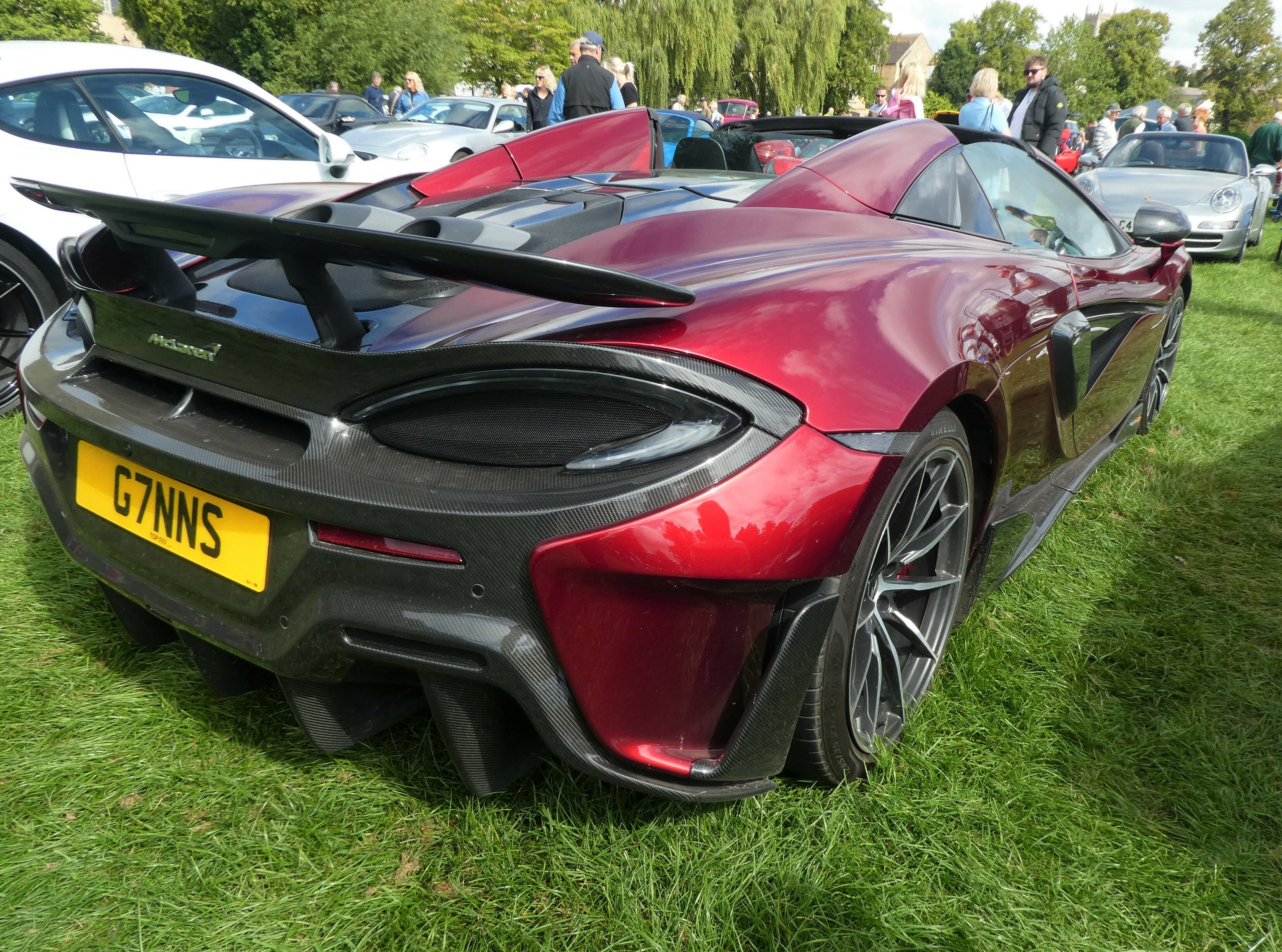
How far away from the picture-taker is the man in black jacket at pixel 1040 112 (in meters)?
7.16

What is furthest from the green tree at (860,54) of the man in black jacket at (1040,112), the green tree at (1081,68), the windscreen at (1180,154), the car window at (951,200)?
the car window at (951,200)

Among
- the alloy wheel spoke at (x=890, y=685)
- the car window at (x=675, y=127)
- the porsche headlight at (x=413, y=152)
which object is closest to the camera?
the alloy wheel spoke at (x=890, y=685)

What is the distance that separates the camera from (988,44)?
84.4 metres

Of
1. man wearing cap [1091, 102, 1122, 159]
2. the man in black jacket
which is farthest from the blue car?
man wearing cap [1091, 102, 1122, 159]

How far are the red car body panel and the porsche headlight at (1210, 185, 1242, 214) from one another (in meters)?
9.74

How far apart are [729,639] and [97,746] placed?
1.35m

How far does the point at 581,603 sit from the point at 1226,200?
10.3 m

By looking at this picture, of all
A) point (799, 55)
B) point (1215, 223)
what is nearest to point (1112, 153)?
point (1215, 223)

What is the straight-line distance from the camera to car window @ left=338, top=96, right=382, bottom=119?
14.2 metres

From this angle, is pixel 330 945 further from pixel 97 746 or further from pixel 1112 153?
pixel 1112 153

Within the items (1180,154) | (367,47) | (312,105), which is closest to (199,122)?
(1180,154)

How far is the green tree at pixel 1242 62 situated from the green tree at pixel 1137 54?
38.7 ft

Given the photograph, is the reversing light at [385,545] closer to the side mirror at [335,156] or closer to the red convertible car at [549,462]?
the red convertible car at [549,462]

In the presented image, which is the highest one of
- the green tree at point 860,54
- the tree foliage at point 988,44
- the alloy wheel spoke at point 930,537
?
the tree foliage at point 988,44
